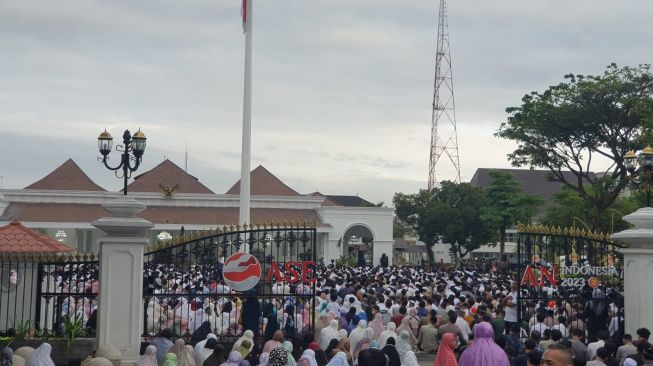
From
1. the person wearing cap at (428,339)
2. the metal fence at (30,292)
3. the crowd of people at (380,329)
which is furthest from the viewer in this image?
the person wearing cap at (428,339)

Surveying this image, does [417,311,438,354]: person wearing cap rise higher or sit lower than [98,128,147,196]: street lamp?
lower

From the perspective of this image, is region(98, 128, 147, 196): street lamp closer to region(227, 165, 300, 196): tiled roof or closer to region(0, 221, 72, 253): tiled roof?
region(0, 221, 72, 253): tiled roof

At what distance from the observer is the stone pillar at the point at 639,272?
1448 centimetres

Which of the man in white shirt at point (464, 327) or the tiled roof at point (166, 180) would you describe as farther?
the tiled roof at point (166, 180)

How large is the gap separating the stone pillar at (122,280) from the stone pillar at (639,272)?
8378mm

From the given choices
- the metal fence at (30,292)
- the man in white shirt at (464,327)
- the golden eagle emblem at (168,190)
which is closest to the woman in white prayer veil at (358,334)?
the man in white shirt at (464,327)

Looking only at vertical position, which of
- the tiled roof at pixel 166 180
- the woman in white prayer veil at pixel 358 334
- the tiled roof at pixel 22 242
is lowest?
the woman in white prayer veil at pixel 358 334

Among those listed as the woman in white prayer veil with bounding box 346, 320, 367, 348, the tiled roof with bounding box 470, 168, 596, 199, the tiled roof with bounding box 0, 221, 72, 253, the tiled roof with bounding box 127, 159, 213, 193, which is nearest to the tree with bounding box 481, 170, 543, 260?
the tiled roof with bounding box 127, 159, 213, 193

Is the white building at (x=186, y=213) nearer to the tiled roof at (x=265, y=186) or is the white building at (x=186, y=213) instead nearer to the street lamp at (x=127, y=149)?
the tiled roof at (x=265, y=186)

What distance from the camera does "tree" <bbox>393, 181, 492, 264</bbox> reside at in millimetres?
63531

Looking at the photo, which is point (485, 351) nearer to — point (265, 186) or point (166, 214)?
point (166, 214)

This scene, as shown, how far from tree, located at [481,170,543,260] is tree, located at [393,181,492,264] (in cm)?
280

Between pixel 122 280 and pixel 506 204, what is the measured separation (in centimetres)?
4630

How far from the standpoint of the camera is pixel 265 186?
63875 mm
